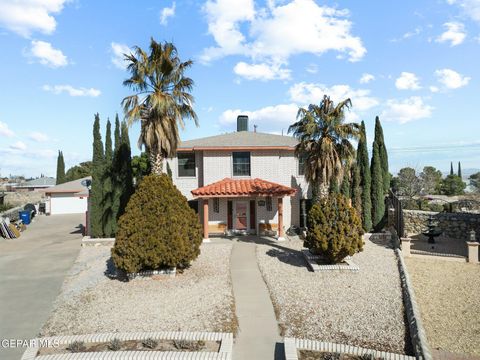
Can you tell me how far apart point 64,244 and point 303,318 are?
640 inches

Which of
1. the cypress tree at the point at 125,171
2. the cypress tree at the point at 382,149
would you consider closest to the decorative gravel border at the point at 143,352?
the cypress tree at the point at 125,171

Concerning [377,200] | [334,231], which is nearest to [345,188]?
[377,200]

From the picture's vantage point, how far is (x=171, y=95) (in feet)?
52.3

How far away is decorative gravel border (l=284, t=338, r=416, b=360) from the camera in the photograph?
7.08 metres

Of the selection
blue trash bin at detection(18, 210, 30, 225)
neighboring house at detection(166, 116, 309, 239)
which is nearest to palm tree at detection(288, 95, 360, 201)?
neighboring house at detection(166, 116, 309, 239)

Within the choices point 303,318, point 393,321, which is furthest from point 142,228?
point 393,321

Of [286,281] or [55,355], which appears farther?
[286,281]

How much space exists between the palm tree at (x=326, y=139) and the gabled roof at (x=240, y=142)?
470 centimetres

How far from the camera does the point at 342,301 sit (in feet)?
34.3

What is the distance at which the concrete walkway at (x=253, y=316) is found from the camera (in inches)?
298

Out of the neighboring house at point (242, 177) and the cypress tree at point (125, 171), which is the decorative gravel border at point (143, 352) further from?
the neighboring house at point (242, 177)

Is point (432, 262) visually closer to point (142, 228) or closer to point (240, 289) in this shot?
point (240, 289)

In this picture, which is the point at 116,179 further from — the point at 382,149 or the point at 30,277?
the point at 382,149

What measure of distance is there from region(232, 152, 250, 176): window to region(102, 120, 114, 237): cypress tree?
7911mm
